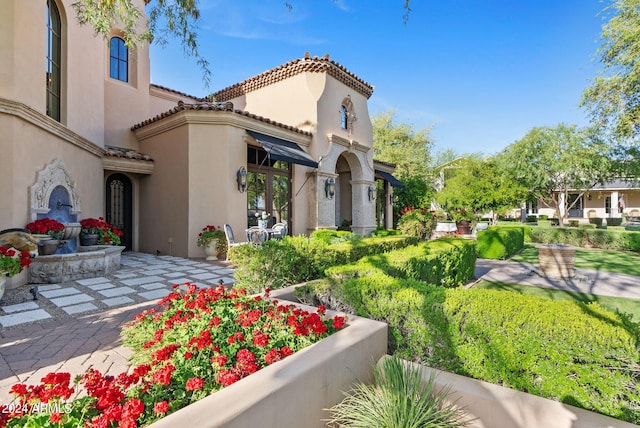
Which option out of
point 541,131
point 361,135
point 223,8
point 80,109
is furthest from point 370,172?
point 541,131

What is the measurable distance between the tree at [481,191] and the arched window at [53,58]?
19.4m

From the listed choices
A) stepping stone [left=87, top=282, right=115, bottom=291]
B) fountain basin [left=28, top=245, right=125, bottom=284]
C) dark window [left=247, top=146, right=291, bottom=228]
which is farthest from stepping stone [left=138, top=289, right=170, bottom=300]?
dark window [left=247, top=146, right=291, bottom=228]

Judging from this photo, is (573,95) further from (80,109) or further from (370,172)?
(80,109)

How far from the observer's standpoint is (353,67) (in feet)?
50.7

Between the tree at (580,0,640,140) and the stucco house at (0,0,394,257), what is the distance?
10310 millimetres

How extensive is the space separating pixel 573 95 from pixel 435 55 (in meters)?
8.22

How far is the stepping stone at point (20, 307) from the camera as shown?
4.71 meters

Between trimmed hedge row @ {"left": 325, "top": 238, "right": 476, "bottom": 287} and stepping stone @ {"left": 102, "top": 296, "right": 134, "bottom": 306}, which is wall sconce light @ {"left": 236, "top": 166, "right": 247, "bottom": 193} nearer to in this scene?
stepping stone @ {"left": 102, "top": 296, "right": 134, "bottom": 306}

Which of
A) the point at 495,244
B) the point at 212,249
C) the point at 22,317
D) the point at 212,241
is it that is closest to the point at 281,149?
the point at 212,241

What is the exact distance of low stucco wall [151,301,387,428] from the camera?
1.57m

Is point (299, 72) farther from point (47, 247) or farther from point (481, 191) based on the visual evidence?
point (481, 191)

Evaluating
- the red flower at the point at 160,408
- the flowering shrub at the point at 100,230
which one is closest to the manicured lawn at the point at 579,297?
the red flower at the point at 160,408

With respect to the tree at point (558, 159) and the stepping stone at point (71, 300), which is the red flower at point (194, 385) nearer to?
the stepping stone at point (71, 300)

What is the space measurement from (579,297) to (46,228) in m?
11.9
